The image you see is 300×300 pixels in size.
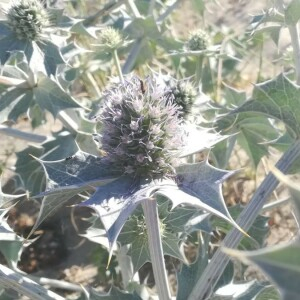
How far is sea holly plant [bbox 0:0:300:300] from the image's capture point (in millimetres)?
1205

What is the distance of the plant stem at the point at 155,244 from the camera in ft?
4.11

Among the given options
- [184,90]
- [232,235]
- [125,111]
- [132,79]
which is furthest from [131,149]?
[184,90]

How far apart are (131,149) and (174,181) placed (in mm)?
135

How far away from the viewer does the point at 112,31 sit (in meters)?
2.24

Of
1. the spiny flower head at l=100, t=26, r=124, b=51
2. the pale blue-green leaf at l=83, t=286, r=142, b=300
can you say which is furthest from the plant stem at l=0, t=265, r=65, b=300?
the spiny flower head at l=100, t=26, r=124, b=51

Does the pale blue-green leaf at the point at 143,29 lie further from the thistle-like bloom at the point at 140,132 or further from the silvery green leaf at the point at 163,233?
the thistle-like bloom at the point at 140,132

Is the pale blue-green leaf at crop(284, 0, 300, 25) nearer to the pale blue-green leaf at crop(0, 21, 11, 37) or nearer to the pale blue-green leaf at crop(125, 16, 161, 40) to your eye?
the pale blue-green leaf at crop(125, 16, 161, 40)

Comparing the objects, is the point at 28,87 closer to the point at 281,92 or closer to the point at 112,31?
the point at 112,31

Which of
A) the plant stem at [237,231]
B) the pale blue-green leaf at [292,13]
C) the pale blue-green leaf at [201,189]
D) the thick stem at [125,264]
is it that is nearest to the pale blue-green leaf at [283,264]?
the pale blue-green leaf at [201,189]

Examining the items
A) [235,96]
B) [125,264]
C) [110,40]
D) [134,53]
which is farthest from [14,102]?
[235,96]

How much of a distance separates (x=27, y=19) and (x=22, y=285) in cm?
103

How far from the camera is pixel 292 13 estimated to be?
1520mm

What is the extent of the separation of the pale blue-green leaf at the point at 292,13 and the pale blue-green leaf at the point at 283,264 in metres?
1.11

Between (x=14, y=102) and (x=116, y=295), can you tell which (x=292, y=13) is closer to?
(x=116, y=295)
